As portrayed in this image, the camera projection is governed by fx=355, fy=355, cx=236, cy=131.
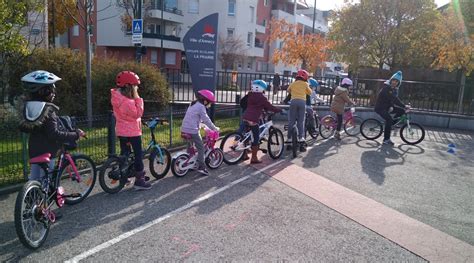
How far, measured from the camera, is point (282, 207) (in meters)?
5.15

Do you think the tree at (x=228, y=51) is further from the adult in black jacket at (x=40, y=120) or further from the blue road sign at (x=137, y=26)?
the adult in black jacket at (x=40, y=120)

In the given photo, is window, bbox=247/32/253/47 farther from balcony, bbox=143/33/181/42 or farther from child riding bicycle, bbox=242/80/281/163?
child riding bicycle, bbox=242/80/281/163

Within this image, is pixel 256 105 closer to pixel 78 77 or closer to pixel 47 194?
pixel 47 194

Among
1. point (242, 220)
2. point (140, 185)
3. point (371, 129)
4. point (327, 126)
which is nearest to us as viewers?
point (242, 220)

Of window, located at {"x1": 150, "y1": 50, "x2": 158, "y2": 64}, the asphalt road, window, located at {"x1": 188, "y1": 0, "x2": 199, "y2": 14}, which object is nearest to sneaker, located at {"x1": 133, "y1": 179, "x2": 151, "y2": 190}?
the asphalt road

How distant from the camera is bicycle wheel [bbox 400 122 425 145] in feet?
32.5

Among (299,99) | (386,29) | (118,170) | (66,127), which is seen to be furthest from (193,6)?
(66,127)

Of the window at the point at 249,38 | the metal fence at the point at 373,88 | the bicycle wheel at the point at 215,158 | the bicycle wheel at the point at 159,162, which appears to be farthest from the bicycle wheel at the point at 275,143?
the window at the point at 249,38

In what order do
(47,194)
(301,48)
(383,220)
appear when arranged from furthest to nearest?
(301,48), (383,220), (47,194)

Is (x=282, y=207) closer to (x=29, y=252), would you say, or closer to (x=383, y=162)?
(x=29, y=252)

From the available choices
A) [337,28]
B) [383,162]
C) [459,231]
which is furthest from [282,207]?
[337,28]

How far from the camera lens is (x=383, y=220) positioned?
489cm

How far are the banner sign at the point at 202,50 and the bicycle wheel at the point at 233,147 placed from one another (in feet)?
7.12

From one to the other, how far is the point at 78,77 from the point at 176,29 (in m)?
33.1
